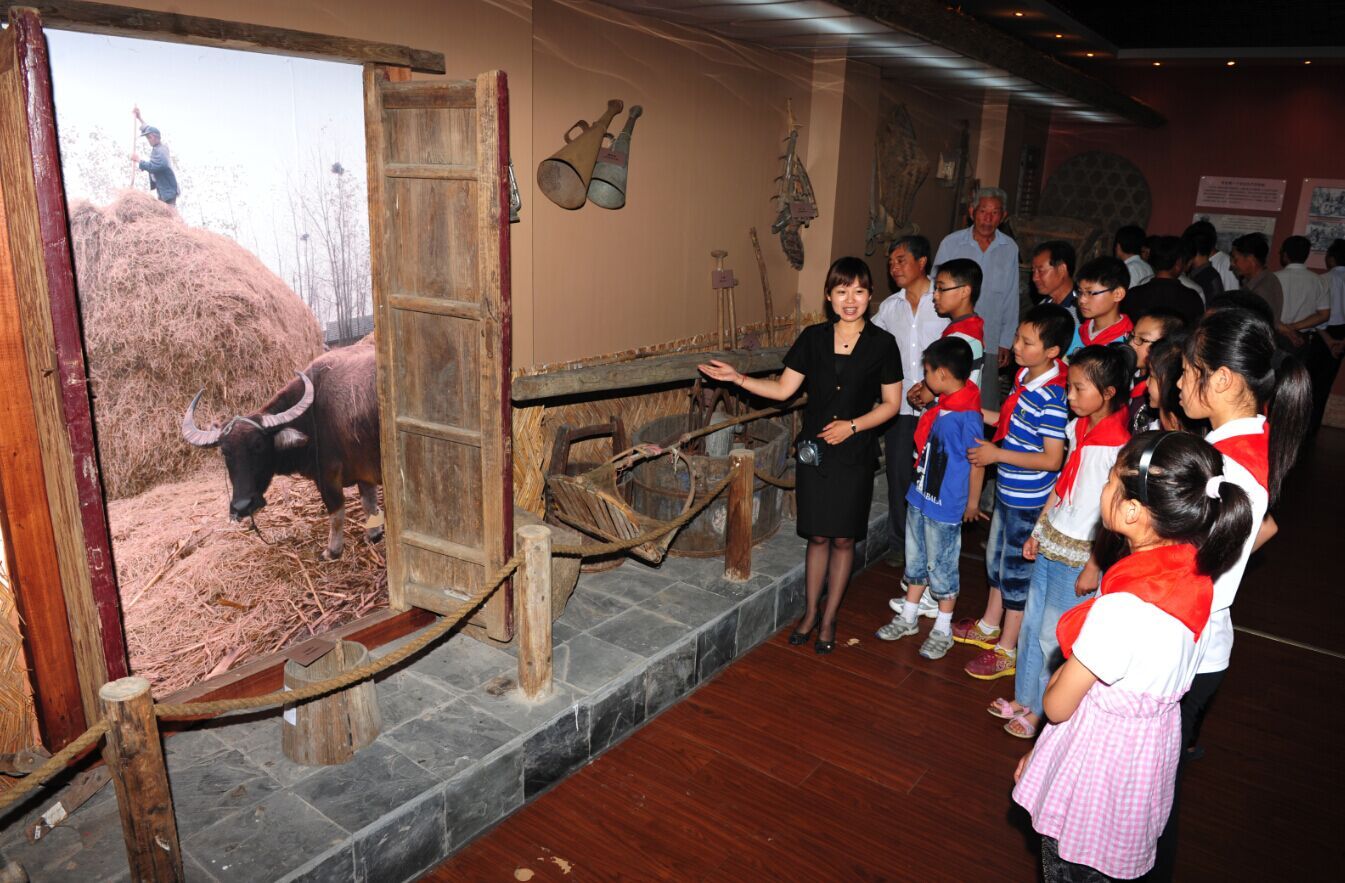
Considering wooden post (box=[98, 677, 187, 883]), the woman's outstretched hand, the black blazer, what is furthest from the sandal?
wooden post (box=[98, 677, 187, 883])

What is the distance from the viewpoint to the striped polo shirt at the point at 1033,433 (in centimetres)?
443

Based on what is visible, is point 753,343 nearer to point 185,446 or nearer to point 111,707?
point 185,446

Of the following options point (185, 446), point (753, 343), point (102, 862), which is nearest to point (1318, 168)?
point (753, 343)

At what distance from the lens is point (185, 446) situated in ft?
13.1

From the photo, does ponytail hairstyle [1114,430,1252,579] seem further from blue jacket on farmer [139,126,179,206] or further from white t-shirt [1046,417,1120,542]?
blue jacket on farmer [139,126,179,206]

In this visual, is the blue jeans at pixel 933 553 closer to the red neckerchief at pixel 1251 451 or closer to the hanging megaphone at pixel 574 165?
the red neckerchief at pixel 1251 451

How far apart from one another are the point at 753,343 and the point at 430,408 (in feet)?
12.6

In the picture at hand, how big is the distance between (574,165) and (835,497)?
2.65 metres

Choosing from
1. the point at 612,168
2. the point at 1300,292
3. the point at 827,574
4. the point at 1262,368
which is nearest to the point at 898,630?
the point at 827,574

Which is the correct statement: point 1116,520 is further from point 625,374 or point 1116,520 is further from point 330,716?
point 625,374

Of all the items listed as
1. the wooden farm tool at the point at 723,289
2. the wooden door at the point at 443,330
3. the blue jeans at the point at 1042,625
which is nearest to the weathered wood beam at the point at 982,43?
the wooden farm tool at the point at 723,289

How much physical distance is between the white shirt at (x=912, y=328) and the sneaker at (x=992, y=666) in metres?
1.53

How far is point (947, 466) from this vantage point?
4.94m

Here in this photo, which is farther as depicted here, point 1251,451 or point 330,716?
point 330,716
